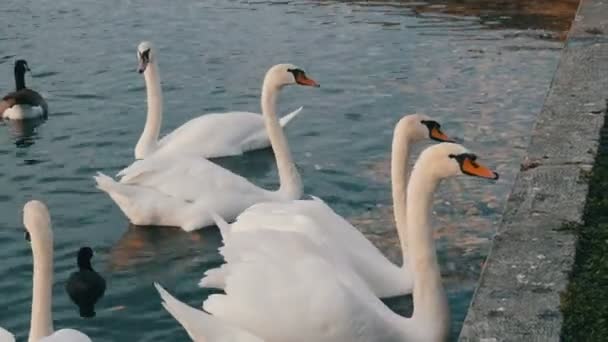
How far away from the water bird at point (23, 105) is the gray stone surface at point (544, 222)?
525 centimetres

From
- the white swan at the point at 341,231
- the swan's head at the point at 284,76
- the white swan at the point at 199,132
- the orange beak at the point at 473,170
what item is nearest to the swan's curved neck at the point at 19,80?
the white swan at the point at 199,132

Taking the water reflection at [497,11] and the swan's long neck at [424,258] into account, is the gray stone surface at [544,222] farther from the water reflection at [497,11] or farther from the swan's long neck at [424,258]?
the water reflection at [497,11]

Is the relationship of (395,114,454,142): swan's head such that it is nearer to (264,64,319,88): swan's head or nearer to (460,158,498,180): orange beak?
(460,158,498,180): orange beak

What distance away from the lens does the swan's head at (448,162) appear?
663 cm

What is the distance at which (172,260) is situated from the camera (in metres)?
8.62

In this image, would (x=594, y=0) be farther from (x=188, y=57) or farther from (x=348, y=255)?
(x=348, y=255)


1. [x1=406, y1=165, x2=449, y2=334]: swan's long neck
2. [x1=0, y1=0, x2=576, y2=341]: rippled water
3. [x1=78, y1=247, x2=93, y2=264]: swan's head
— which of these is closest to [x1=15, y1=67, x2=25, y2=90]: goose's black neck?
[x1=0, y1=0, x2=576, y2=341]: rippled water

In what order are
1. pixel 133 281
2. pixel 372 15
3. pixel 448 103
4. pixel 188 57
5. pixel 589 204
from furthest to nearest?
pixel 372 15, pixel 188 57, pixel 448 103, pixel 133 281, pixel 589 204

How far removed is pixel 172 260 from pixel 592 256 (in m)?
3.31

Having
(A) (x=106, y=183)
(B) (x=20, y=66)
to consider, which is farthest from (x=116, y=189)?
(B) (x=20, y=66)

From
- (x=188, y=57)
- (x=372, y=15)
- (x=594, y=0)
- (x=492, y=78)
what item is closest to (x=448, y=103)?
(x=492, y=78)

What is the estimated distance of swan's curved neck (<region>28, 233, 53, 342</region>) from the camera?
6.49m

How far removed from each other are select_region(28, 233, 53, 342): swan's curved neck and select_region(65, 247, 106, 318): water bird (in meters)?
1.04

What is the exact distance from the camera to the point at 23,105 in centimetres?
1245
